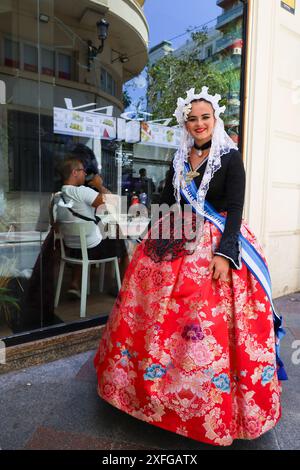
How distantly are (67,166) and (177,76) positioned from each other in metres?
1.41

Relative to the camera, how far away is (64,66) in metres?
4.42

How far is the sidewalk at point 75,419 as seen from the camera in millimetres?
Result: 1854

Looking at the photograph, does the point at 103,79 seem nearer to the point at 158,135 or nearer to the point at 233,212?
the point at 158,135

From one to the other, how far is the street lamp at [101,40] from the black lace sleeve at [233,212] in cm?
272

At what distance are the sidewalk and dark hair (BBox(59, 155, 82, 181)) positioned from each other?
1771mm

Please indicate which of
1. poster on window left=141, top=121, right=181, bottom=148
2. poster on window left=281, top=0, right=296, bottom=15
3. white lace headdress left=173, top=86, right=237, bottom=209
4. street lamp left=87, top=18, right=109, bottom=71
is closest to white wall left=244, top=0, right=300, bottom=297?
poster on window left=281, top=0, right=296, bottom=15

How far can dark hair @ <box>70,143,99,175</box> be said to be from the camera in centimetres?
404

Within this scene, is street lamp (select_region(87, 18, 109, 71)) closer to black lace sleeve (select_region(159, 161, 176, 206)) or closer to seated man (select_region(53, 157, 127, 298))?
seated man (select_region(53, 157, 127, 298))

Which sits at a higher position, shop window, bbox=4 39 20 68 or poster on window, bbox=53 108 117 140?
shop window, bbox=4 39 20 68

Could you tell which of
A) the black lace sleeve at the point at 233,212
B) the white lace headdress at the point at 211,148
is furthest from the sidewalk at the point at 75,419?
the white lace headdress at the point at 211,148

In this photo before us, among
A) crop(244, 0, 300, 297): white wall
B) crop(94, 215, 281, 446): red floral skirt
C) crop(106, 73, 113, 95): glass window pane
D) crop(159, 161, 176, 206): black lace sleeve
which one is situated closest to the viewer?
crop(94, 215, 281, 446): red floral skirt

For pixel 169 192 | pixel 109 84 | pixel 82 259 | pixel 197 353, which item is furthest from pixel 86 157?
pixel 197 353

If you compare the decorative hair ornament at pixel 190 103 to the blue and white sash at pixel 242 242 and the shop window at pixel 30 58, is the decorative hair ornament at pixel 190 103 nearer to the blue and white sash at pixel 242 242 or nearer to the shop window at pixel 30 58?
the blue and white sash at pixel 242 242

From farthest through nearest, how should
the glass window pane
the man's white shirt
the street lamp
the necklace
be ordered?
1. the glass window pane
2. the street lamp
3. the man's white shirt
4. the necklace
